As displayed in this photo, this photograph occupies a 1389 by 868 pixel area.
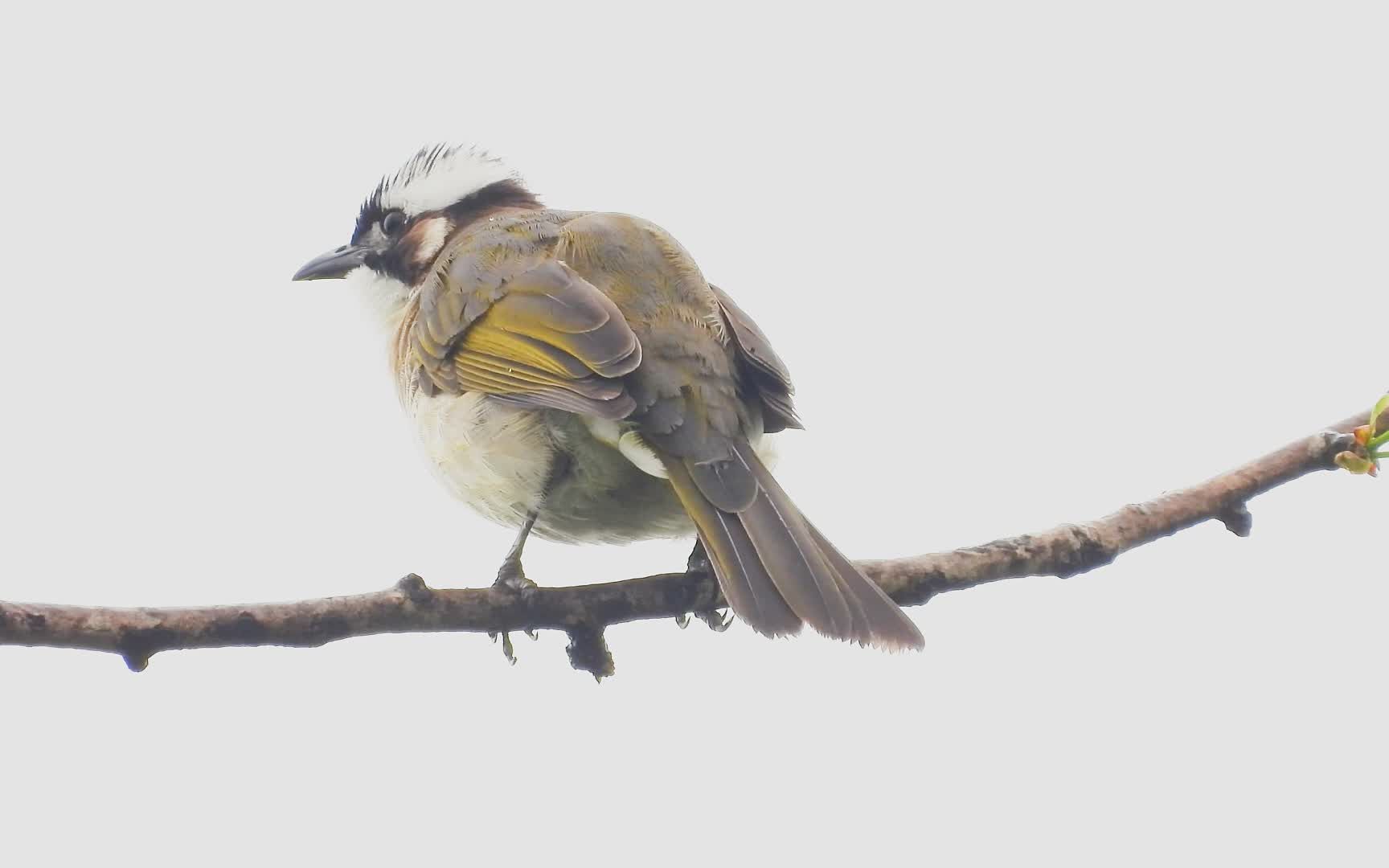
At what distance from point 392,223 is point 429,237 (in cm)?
28

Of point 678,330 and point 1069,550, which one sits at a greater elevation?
point 678,330

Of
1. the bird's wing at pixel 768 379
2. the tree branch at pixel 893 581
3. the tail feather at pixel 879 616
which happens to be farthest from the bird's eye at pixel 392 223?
the tail feather at pixel 879 616

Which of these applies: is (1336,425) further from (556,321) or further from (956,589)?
(556,321)

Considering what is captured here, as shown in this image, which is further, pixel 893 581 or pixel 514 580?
pixel 514 580

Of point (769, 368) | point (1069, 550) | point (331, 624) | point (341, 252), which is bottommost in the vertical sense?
point (331, 624)

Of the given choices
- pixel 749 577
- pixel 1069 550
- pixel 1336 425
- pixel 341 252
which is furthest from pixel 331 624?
pixel 341 252

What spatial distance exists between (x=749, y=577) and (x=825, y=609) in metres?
0.26

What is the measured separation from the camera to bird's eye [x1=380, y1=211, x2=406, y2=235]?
21.9 feet

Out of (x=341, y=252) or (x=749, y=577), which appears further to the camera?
(x=341, y=252)

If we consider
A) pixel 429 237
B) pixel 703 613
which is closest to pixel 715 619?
pixel 703 613

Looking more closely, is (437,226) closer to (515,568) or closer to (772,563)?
(515,568)

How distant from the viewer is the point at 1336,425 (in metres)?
4.02

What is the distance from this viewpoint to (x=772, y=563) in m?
4.07

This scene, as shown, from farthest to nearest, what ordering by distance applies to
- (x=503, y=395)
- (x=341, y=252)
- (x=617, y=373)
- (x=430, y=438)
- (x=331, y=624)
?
(x=341, y=252) < (x=430, y=438) < (x=503, y=395) < (x=617, y=373) < (x=331, y=624)
